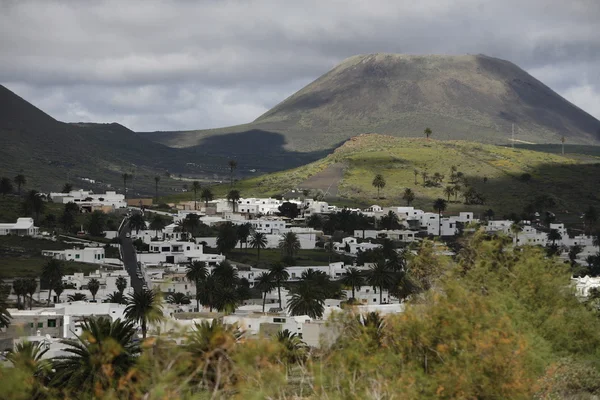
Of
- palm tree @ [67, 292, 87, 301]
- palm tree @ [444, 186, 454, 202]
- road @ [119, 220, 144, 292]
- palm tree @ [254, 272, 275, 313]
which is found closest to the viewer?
palm tree @ [67, 292, 87, 301]

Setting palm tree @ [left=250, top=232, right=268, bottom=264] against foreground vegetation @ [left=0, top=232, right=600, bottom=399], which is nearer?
foreground vegetation @ [left=0, top=232, right=600, bottom=399]

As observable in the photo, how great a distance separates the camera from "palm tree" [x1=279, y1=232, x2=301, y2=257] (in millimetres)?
122875

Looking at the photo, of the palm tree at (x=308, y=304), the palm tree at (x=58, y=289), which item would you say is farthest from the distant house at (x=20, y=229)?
the palm tree at (x=308, y=304)

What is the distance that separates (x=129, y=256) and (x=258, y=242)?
15086 millimetres

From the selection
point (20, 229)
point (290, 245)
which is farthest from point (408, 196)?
point (20, 229)

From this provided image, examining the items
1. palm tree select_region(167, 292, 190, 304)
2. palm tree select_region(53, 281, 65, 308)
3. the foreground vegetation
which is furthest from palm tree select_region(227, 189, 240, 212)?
the foreground vegetation

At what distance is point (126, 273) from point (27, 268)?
359 inches

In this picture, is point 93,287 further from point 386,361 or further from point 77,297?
point 386,361

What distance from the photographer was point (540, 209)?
547 feet

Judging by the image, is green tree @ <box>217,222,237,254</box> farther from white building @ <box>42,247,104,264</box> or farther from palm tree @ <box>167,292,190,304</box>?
palm tree @ <box>167,292,190,304</box>

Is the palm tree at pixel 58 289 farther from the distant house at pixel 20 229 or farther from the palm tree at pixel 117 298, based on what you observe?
the distant house at pixel 20 229

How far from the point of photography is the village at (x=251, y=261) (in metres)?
70.2

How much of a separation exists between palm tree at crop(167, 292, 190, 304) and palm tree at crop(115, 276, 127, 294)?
13.9ft

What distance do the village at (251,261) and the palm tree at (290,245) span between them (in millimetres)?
145
